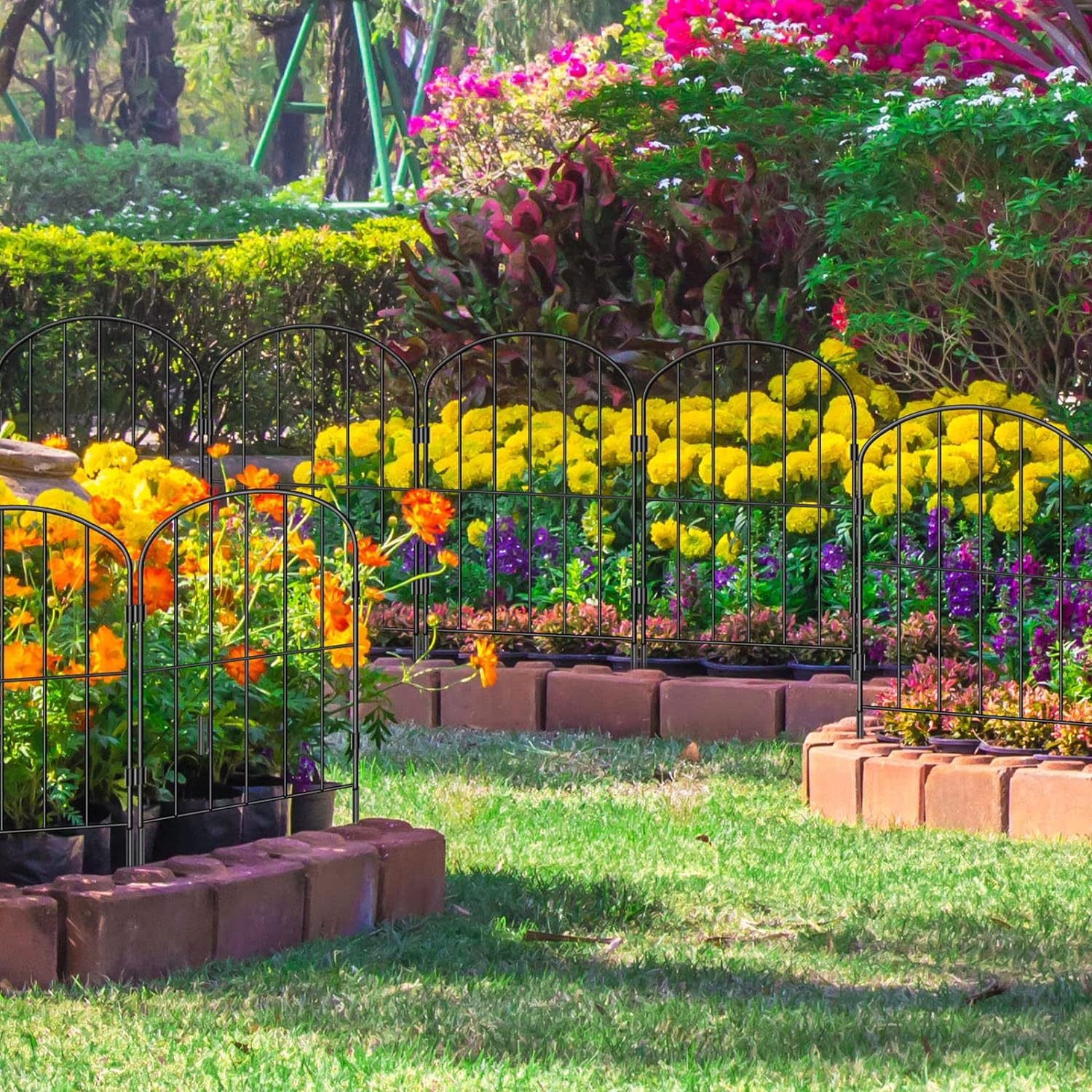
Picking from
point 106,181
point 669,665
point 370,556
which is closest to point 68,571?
point 370,556

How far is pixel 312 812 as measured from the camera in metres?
4.81

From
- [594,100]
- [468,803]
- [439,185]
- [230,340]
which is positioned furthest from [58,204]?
[468,803]

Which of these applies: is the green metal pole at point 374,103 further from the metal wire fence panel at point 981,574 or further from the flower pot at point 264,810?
the flower pot at point 264,810

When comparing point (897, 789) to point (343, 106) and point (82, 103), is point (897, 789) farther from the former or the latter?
point (82, 103)

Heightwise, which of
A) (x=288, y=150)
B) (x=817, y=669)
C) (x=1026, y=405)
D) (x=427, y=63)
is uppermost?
(x=288, y=150)

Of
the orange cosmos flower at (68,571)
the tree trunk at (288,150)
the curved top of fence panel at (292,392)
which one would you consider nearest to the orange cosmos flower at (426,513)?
the orange cosmos flower at (68,571)

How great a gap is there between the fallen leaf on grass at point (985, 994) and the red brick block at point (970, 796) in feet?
4.62

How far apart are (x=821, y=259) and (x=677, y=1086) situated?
5.15m

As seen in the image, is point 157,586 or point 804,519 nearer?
point 157,586

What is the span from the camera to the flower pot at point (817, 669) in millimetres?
6992

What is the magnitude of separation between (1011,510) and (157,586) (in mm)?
3771

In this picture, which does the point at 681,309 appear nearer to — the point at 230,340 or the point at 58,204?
the point at 230,340

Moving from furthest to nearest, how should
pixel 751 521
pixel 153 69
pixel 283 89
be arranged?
pixel 153 69, pixel 283 89, pixel 751 521

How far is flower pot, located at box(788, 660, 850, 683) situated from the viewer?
6.99 metres
